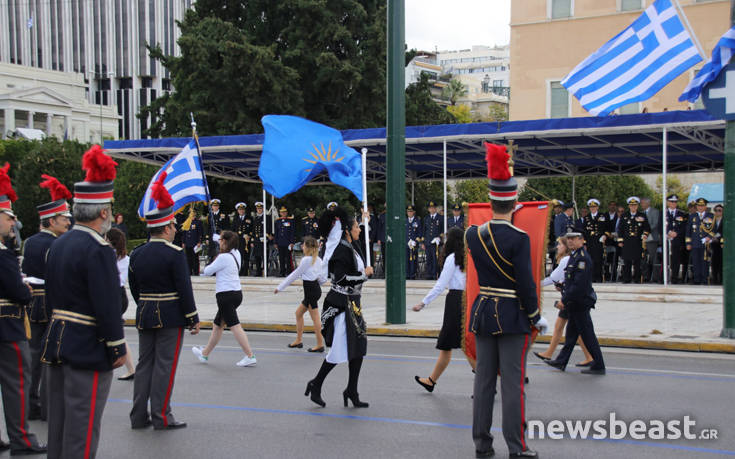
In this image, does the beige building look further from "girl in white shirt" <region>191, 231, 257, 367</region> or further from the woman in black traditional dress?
the woman in black traditional dress

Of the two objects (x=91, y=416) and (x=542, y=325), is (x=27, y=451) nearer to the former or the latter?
(x=91, y=416)

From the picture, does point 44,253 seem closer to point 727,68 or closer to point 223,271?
point 223,271

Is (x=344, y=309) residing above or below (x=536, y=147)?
below

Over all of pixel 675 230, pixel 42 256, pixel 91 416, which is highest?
pixel 42 256

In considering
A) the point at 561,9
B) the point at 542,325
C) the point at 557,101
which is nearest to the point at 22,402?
the point at 542,325

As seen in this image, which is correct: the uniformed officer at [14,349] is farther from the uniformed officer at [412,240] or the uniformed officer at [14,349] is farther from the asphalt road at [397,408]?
the uniformed officer at [412,240]

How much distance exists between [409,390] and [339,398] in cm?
81

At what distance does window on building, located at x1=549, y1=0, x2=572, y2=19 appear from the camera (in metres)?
39.7

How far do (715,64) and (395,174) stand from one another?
529cm

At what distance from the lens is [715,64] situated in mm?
11688

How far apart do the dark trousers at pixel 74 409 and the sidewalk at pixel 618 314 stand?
8371 mm

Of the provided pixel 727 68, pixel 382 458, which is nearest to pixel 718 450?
pixel 382 458

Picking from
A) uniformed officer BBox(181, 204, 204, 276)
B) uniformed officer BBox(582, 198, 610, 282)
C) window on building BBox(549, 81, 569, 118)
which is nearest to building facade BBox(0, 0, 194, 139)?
window on building BBox(549, 81, 569, 118)

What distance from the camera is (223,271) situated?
1037cm
